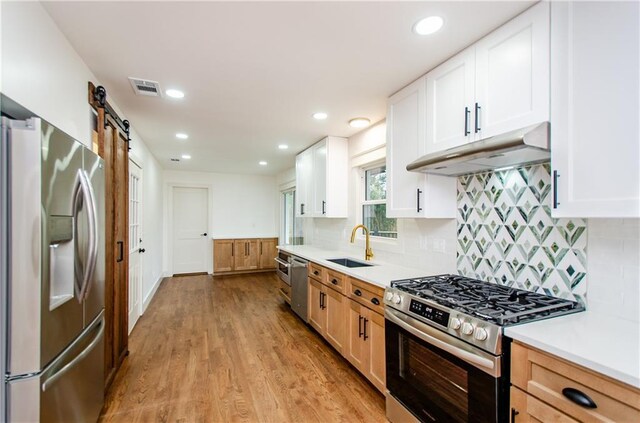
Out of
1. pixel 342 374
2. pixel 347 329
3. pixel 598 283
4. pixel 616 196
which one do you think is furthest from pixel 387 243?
pixel 616 196

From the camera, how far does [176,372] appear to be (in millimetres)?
2643

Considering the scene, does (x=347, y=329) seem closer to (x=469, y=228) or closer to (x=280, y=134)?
(x=469, y=228)

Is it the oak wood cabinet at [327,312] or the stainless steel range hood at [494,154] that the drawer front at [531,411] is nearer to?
the stainless steel range hood at [494,154]

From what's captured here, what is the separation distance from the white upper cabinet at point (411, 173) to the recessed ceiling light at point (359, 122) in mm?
663

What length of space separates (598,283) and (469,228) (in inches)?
31.9

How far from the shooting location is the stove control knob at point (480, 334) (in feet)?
4.38

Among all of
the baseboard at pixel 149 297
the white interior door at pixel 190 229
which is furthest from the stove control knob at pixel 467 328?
the white interior door at pixel 190 229

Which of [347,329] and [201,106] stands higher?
[201,106]

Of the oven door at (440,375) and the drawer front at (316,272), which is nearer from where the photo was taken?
the oven door at (440,375)

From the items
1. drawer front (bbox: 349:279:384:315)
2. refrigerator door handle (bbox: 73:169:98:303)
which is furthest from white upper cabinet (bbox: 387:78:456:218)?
refrigerator door handle (bbox: 73:169:98:303)

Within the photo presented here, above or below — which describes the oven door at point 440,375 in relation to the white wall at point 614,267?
below

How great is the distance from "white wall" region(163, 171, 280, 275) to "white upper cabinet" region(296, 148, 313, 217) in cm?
282

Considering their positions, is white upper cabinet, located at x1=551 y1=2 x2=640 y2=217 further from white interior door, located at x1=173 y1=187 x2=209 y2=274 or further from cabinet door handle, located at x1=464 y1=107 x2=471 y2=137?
white interior door, located at x1=173 y1=187 x2=209 y2=274

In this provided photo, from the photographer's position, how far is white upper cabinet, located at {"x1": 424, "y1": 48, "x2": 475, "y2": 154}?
1815 millimetres
